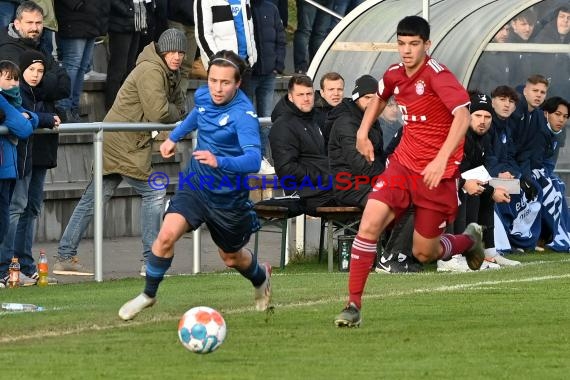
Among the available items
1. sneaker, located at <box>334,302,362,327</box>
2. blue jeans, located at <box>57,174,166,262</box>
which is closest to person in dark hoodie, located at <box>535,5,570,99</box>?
blue jeans, located at <box>57,174,166,262</box>

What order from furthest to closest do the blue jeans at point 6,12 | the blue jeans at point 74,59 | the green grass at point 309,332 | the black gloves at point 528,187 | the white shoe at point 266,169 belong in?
the black gloves at point 528,187 → the white shoe at point 266,169 → the blue jeans at point 74,59 → the blue jeans at point 6,12 → the green grass at point 309,332

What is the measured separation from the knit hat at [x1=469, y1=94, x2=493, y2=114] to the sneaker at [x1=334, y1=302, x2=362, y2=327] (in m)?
6.01

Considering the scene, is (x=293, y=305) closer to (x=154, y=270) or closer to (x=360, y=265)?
(x=360, y=265)

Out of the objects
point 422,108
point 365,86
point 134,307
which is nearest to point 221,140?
point 134,307

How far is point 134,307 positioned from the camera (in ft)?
36.1

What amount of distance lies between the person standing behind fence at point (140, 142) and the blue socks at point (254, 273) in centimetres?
386

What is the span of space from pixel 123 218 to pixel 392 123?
366cm

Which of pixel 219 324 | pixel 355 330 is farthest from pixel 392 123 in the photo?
pixel 219 324

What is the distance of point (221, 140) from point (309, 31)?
474 inches

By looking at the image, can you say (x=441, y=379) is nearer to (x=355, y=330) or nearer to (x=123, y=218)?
(x=355, y=330)

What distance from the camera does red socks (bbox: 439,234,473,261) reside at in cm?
1239

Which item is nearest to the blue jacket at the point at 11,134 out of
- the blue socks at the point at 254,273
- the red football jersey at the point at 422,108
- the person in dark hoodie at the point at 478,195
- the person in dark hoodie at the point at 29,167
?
the person in dark hoodie at the point at 29,167

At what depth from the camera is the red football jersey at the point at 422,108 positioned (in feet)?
36.4

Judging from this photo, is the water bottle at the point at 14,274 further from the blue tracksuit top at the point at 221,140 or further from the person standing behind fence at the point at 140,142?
the blue tracksuit top at the point at 221,140
